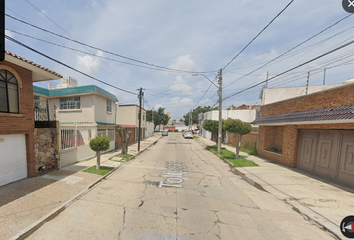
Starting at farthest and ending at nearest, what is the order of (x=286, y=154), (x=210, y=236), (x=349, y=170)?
(x=286, y=154) < (x=349, y=170) < (x=210, y=236)

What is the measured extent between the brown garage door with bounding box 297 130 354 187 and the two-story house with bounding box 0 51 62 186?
13.9 meters

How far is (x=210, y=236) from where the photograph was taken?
9.95ft

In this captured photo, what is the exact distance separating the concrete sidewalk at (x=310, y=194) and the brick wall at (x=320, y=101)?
3745mm

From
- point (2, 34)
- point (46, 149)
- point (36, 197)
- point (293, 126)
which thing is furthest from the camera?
point (293, 126)

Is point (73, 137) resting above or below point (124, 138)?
above

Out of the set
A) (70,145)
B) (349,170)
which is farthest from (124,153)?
(349,170)

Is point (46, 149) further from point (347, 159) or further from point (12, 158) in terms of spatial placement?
point (347, 159)

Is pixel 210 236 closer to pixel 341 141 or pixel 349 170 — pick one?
pixel 349 170

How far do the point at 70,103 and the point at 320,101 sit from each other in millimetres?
18065

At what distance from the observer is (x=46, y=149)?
6531 millimetres

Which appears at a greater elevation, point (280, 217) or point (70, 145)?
point (70, 145)

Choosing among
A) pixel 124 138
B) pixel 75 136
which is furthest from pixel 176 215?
pixel 124 138

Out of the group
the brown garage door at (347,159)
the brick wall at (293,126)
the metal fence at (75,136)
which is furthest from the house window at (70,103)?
the brown garage door at (347,159)

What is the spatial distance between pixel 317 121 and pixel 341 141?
5.17 ft
